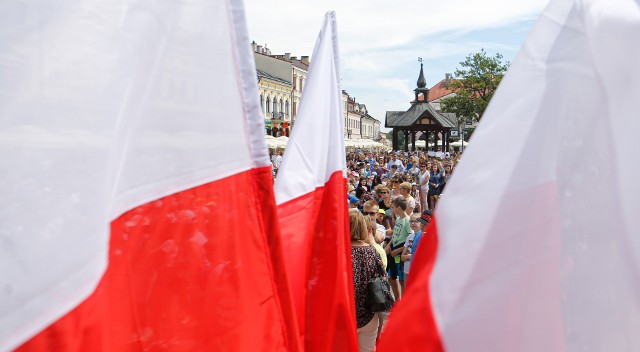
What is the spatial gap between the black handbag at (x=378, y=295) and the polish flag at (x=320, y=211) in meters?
1.18

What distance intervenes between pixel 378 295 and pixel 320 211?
1316mm

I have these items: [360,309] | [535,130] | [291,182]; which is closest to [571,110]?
[535,130]

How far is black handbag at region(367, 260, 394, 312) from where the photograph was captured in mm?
4195

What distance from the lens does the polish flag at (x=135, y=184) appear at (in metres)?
1.38

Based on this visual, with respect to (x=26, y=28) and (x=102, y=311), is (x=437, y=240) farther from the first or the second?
(x=26, y=28)

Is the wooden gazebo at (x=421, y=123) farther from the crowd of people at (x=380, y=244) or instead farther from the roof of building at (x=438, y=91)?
the roof of building at (x=438, y=91)

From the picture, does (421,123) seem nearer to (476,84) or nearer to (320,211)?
(476,84)

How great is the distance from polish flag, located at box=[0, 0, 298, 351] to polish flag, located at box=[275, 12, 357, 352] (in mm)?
781

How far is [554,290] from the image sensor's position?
1.38 m

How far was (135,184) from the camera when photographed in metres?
1.78

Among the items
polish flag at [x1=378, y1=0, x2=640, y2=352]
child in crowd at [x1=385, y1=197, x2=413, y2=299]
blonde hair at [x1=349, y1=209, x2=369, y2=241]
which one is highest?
polish flag at [x1=378, y1=0, x2=640, y2=352]

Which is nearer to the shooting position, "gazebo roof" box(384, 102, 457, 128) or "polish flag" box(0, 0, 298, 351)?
"polish flag" box(0, 0, 298, 351)

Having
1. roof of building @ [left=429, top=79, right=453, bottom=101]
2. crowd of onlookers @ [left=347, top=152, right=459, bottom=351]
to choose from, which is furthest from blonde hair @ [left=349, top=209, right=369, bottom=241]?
roof of building @ [left=429, top=79, right=453, bottom=101]

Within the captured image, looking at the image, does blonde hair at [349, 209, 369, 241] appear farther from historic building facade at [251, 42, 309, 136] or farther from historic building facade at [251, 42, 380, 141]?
historic building facade at [251, 42, 309, 136]
